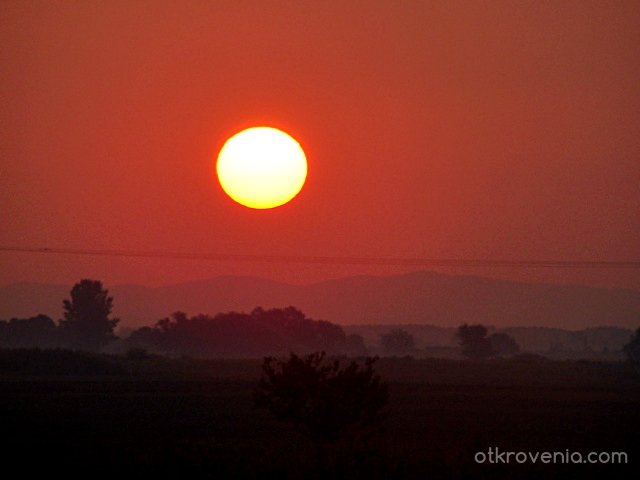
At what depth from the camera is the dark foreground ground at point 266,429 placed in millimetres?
35438

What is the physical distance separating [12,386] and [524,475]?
63728 millimetres

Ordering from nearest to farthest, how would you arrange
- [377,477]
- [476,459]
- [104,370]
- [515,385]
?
[377,477] → [476,459] → [515,385] → [104,370]

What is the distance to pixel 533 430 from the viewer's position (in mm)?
56906

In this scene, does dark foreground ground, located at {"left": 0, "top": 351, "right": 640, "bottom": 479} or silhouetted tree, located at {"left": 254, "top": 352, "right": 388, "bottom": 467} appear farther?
silhouetted tree, located at {"left": 254, "top": 352, "right": 388, "bottom": 467}

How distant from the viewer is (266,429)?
58.2 meters

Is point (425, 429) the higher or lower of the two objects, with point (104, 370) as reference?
lower

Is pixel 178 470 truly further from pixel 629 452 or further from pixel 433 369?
pixel 433 369

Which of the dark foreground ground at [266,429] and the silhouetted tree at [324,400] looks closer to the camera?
the dark foreground ground at [266,429]

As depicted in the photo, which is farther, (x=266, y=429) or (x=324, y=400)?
(x=266, y=429)

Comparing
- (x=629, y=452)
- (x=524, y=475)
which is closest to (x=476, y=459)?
(x=524, y=475)

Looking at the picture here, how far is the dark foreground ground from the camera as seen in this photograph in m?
35.4

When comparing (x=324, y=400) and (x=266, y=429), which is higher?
(x=266, y=429)

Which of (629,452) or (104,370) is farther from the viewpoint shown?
(104,370)

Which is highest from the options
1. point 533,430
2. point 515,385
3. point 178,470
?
point 515,385
